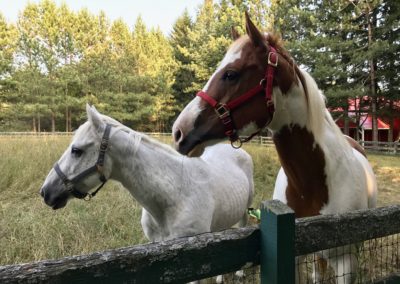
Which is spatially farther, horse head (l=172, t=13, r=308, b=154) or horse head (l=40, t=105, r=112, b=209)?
horse head (l=40, t=105, r=112, b=209)

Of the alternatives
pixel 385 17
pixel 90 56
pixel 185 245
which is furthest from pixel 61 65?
pixel 185 245

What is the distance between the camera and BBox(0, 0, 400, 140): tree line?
2281 centimetres

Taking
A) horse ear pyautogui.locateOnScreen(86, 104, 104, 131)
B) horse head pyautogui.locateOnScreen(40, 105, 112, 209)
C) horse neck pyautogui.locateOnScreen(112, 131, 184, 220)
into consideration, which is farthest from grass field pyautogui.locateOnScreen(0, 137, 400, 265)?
horse ear pyautogui.locateOnScreen(86, 104, 104, 131)

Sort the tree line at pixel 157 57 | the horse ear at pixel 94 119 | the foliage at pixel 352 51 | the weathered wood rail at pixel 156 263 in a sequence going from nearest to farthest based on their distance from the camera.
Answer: the weathered wood rail at pixel 156 263, the horse ear at pixel 94 119, the foliage at pixel 352 51, the tree line at pixel 157 57

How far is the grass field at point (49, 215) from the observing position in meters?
4.36

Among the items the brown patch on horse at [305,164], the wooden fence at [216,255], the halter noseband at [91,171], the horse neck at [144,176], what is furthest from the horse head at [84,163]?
the wooden fence at [216,255]

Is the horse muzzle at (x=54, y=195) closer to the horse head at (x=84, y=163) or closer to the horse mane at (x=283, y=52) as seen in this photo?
the horse head at (x=84, y=163)

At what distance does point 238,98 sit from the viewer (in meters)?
2.09

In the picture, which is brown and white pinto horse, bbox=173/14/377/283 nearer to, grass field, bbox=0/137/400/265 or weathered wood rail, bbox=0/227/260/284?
weathered wood rail, bbox=0/227/260/284

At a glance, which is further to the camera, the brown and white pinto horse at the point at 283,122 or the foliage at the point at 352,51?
the foliage at the point at 352,51

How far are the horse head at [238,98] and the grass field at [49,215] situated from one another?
9.49 ft

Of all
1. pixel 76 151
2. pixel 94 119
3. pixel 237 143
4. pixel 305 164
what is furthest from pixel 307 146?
pixel 76 151

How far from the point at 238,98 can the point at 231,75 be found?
0.46 feet

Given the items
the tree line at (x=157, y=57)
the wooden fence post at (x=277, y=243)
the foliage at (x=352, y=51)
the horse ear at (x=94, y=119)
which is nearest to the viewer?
the wooden fence post at (x=277, y=243)
